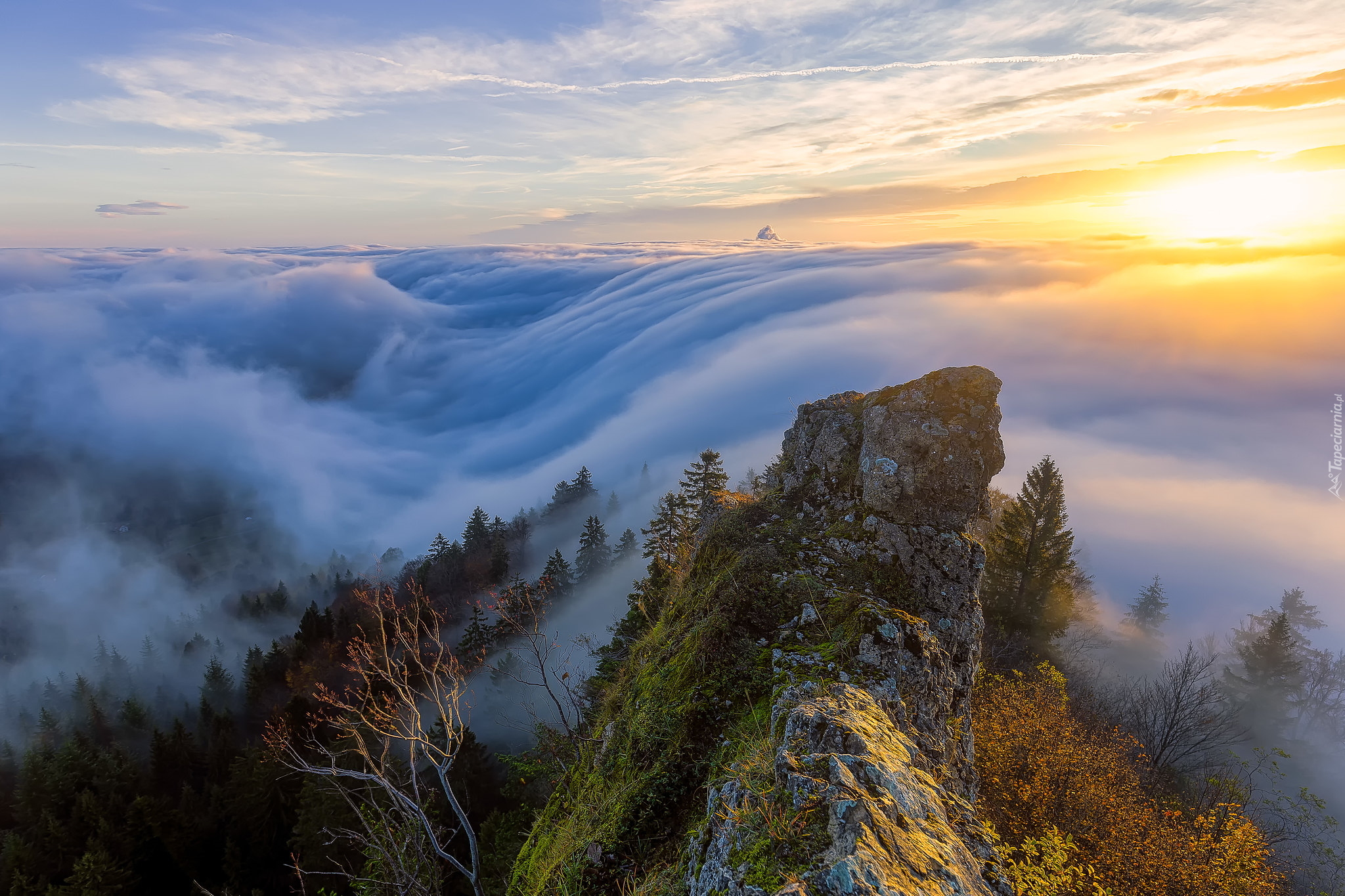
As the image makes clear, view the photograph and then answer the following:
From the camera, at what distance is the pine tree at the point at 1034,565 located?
3503 cm

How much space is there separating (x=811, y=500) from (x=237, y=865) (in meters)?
34.7

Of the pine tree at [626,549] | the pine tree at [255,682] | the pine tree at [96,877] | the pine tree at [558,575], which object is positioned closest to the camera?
the pine tree at [96,877]

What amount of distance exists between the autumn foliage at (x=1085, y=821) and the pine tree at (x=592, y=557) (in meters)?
53.4

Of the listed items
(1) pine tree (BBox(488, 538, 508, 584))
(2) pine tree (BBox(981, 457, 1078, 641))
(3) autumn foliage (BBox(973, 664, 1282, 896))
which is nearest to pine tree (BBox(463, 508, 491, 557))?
(1) pine tree (BBox(488, 538, 508, 584))

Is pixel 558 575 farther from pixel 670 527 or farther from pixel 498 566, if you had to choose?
pixel 670 527

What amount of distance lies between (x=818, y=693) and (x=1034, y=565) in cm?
3377

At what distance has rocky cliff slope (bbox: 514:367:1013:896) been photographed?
593 cm

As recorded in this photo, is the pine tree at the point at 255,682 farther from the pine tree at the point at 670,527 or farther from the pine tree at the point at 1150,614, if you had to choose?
the pine tree at the point at 1150,614

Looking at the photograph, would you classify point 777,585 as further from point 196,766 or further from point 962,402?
point 196,766

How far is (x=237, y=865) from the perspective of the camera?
93.3ft

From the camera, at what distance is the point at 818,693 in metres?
8.65

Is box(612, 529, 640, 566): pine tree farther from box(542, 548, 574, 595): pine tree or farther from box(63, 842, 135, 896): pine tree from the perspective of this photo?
box(63, 842, 135, 896): pine tree

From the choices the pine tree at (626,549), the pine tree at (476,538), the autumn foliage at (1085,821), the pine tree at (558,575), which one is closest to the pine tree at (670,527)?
the autumn foliage at (1085,821)

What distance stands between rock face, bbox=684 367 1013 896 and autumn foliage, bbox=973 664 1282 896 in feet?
16.5
